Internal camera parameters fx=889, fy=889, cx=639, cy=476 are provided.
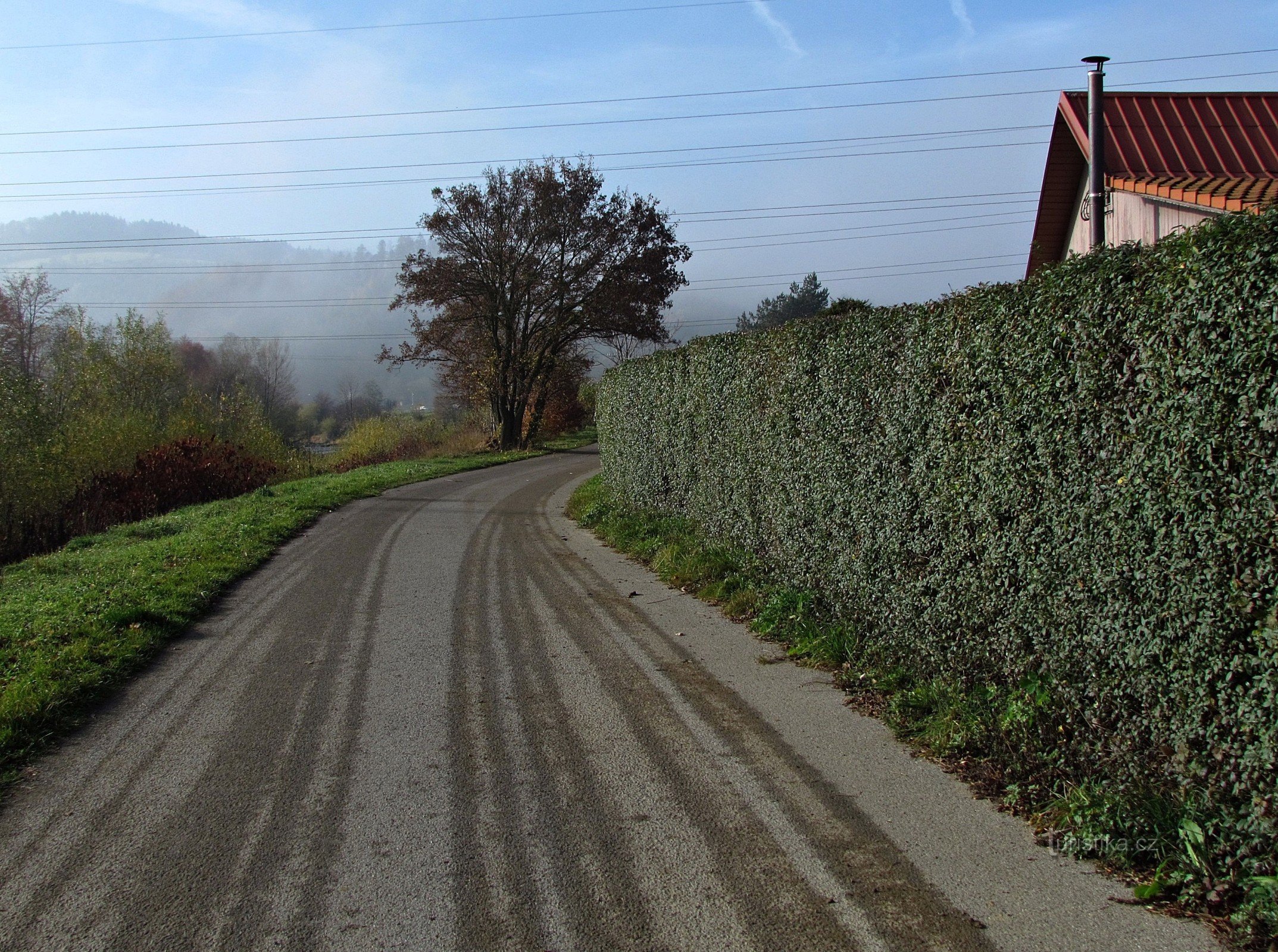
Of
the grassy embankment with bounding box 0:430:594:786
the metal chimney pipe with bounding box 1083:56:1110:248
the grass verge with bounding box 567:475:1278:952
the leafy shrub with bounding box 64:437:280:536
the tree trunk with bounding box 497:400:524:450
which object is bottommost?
the grass verge with bounding box 567:475:1278:952

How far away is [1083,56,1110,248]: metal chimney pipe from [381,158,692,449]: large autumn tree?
104 feet

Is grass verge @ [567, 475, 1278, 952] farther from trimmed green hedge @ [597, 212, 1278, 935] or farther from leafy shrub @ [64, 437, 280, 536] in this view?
leafy shrub @ [64, 437, 280, 536]

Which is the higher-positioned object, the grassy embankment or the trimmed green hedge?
the trimmed green hedge

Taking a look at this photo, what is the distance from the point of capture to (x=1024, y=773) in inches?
171

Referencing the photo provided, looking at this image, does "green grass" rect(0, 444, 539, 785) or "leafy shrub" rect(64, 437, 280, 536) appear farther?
"leafy shrub" rect(64, 437, 280, 536)

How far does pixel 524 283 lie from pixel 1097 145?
108 feet

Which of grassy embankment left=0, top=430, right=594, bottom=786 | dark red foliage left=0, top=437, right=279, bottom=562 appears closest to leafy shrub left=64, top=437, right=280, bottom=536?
dark red foliage left=0, top=437, right=279, bottom=562

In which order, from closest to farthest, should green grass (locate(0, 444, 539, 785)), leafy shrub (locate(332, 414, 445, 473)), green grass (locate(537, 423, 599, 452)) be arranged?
green grass (locate(0, 444, 539, 785))
leafy shrub (locate(332, 414, 445, 473))
green grass (locate(537, 423, 599, 452))

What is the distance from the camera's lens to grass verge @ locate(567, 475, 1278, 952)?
326cm

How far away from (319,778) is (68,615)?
4.48 meters

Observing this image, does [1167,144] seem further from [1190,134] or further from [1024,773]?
[1024,773]

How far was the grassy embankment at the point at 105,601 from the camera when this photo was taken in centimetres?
579

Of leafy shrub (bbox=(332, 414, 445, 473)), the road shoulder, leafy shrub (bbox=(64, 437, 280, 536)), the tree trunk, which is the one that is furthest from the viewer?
the tree trunk

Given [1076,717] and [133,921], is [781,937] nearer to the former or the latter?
[1076,717]
